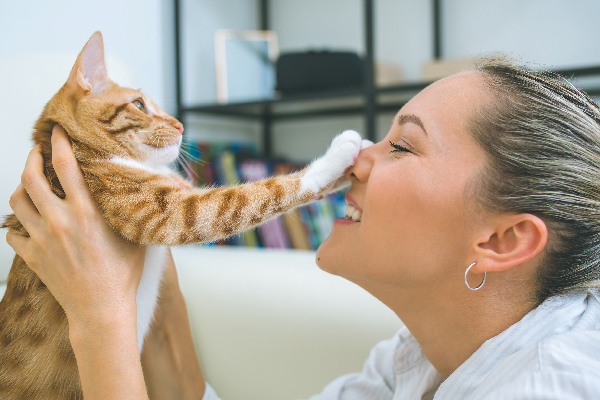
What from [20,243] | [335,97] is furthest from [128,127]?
[335,97]

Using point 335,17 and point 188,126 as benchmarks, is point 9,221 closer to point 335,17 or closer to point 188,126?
point 188,126

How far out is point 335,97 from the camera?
203cm

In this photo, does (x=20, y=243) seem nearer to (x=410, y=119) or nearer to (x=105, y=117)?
(x=105, y=117)

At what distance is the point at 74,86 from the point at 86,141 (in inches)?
4.5

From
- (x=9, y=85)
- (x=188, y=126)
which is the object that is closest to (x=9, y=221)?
(x=9, y=85)

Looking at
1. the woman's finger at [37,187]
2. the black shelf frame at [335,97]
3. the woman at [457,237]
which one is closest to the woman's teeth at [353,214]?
the woman at [457,237]

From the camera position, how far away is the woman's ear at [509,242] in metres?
0.63

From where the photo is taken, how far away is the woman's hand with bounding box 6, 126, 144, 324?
2.33ft

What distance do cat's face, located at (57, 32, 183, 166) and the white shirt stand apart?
0.59 metres

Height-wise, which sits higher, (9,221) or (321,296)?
(9,221)

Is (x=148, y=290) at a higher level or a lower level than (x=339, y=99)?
lower

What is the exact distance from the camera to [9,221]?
85cm

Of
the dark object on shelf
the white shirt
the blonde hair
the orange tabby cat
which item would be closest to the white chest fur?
the orange tabby cat

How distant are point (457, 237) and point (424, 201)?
76 mm
